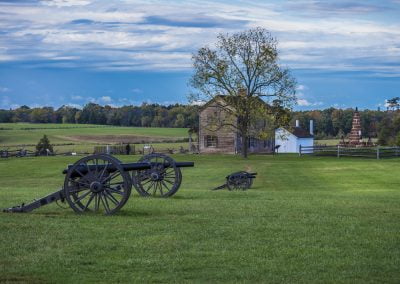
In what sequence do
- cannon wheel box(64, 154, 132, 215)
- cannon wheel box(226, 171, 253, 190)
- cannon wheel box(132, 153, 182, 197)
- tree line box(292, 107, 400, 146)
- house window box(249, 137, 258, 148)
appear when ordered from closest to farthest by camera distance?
cannon wheel box(64, 154, 132, 215), cannon wheel box(132, 153, 182, 197), cannon wheel box(226, 171, 253, 190), house window box(249, 137, 258, 148), tree line box(292, 107, 400, 146)

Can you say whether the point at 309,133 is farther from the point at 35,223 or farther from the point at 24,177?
the point at 35,223

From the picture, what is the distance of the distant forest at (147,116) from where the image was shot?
15012cm

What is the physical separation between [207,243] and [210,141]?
245ft

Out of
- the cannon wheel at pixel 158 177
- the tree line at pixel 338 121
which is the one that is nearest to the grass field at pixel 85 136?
the tree line at pixel 338 121

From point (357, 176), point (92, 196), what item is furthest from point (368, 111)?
point (92, 196)

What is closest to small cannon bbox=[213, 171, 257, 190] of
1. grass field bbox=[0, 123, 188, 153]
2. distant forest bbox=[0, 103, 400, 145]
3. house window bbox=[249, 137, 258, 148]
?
house window bbox=[249, 137, 258, 148]

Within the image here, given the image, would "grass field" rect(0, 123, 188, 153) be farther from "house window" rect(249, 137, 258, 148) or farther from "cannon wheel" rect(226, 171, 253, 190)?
"cannon wheel" rect(226, 171, 253, 190)

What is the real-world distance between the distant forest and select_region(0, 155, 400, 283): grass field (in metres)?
125

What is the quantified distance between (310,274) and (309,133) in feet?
327

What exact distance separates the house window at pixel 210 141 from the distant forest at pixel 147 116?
185 feet

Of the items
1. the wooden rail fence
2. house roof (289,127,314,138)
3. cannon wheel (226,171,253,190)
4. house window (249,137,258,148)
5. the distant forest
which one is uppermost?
the distant forest

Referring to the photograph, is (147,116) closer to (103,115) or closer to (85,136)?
(103,115)

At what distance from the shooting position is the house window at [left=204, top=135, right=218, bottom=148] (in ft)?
287

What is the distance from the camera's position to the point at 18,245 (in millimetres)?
12969
